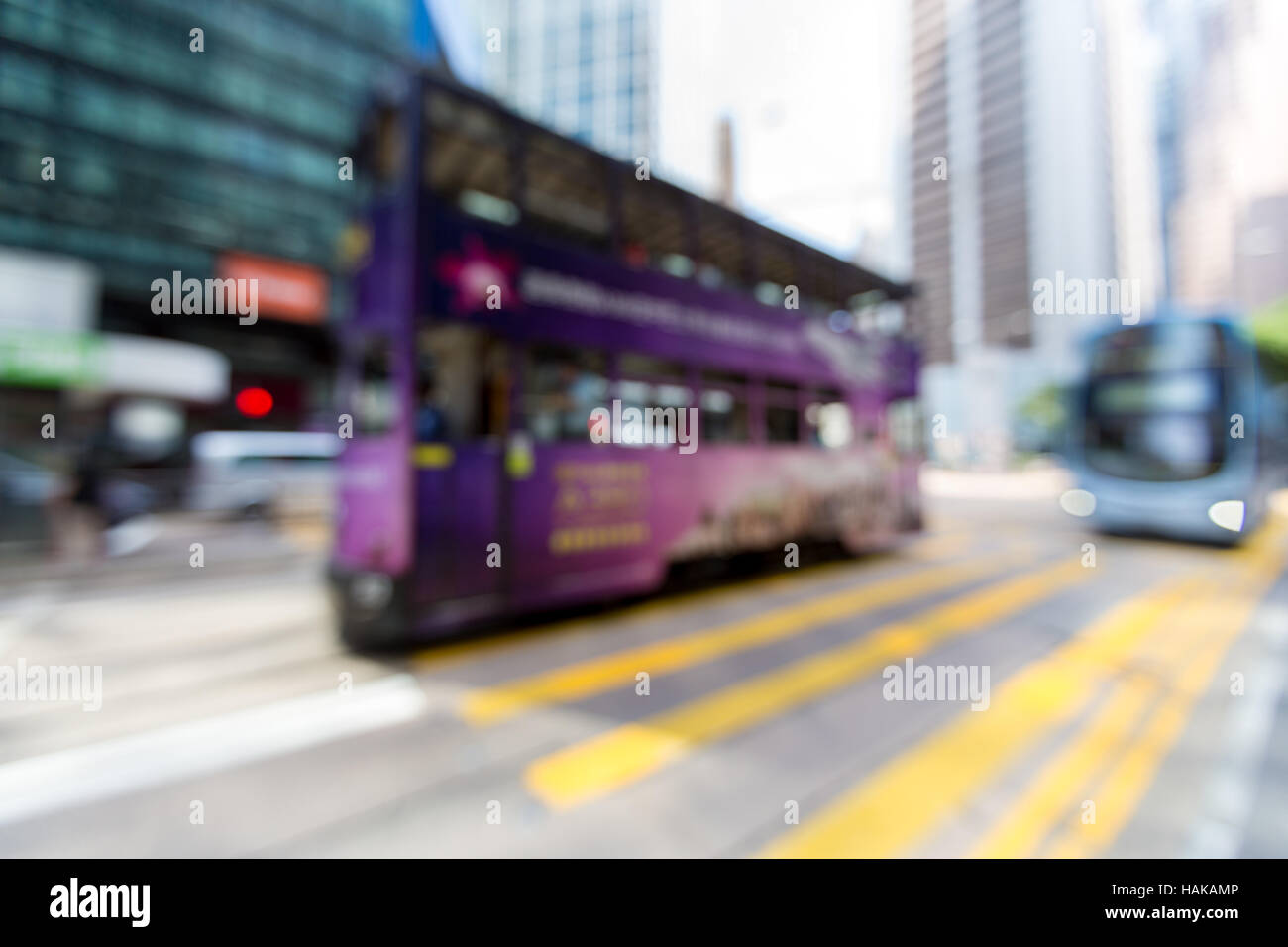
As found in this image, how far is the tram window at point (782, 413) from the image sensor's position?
5.89 metres

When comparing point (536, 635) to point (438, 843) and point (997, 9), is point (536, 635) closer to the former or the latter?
point (438, 843)

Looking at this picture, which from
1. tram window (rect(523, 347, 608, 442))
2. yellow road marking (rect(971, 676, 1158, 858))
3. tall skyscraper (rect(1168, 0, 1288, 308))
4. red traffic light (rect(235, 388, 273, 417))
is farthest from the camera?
red traffic light (rect(235, 388, 273, 417))

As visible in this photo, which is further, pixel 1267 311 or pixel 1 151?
pixel 1267 311

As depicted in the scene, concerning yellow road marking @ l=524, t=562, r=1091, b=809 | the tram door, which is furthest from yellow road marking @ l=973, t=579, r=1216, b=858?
the tram door

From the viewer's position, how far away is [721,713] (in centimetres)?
288

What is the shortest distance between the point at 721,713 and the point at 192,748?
269 cm

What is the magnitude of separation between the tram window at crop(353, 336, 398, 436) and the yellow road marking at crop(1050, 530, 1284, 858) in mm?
4287

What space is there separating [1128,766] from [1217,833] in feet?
1.49

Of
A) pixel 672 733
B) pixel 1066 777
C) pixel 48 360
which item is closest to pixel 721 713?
pixel 672 733

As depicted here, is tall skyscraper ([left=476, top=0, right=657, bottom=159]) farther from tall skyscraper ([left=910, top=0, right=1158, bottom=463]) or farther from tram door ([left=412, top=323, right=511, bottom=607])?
tram door ([left=412, top=323, right=511, bottom=607])

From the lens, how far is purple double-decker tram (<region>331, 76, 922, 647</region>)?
3715 millimetres

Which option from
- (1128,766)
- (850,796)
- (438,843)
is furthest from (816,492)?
(438,843)

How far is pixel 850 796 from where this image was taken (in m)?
2.16

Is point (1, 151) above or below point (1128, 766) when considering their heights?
Result: above
